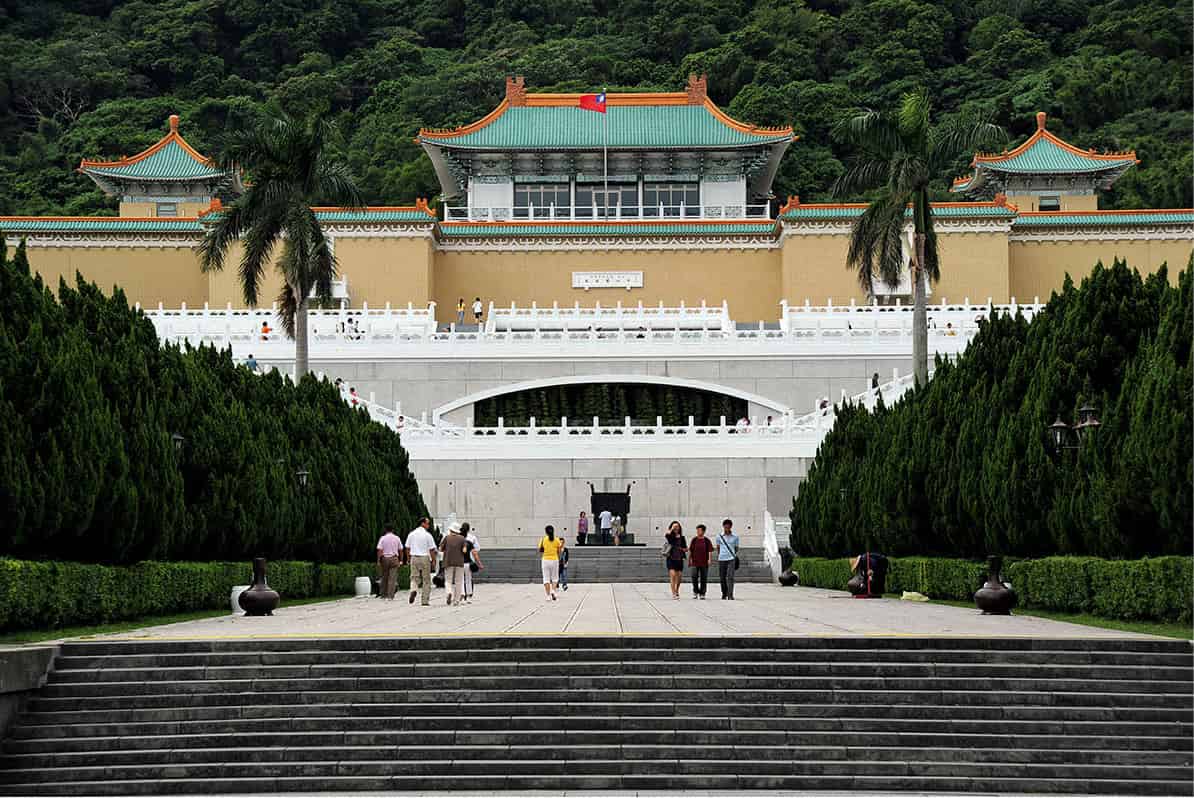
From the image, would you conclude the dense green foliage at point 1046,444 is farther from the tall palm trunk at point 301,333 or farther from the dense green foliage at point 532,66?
the dense green foliage at point 532,66

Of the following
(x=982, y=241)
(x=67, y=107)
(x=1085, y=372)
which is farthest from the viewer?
(x=67, y=107)

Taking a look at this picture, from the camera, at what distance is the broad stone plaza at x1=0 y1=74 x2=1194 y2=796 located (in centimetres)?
1306

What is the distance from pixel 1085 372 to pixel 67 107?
73640 mm

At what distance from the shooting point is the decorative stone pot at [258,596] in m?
20.6

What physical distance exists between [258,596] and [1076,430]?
1055 cm

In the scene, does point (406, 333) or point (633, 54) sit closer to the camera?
point (406, 333)

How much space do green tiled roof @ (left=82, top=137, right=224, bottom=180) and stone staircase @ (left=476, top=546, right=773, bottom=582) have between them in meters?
27.4

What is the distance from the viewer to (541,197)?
60.0 meters

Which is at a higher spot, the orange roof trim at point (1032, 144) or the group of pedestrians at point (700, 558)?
the orange roof trim at point (1032, 144)

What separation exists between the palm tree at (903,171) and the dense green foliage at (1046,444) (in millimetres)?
5567

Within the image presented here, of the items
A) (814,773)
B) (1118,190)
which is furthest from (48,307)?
(1118,190)

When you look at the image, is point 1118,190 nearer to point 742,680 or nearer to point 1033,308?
point 1033,308

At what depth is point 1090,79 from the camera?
76.6 m

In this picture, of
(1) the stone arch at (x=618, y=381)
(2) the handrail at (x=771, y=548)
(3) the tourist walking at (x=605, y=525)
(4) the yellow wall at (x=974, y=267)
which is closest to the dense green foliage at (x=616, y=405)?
(1) the stone arch at (x=618, y=381)
